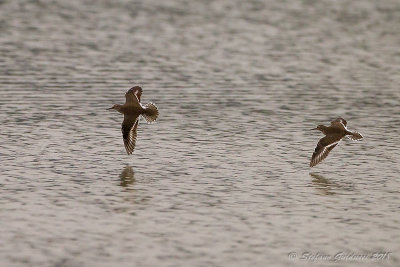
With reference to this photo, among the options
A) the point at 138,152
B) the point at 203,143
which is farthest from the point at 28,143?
the point at 203,143

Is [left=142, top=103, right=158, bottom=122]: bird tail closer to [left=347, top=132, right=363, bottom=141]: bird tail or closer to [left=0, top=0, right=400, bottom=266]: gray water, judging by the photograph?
[left=0, top=0, right=400, bottom=266]: gray water

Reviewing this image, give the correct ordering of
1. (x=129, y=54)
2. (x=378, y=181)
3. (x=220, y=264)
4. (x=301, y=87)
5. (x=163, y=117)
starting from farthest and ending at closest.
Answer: (x=129, y=54) < (x=301, y=87) < (x=163, y=117) < (x=378, y=181) < (x=220, y=264)

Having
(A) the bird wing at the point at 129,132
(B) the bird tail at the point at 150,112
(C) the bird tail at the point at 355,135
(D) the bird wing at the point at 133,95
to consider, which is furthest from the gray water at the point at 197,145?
(D) the bird wing at the point at 133,95

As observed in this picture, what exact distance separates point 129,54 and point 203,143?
7827 millimetres

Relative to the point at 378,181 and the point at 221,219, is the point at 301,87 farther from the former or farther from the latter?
the point at 221,219

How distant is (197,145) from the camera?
1483 cm

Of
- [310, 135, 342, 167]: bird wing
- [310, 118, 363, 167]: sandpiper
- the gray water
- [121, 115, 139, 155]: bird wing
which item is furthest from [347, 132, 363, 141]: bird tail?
[121, 115, 139, 155]: bird wing

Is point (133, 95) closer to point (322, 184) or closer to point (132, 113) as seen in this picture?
point (132, 113)

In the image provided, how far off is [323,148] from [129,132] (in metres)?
2.65

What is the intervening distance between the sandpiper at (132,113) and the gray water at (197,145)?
10.3 inches

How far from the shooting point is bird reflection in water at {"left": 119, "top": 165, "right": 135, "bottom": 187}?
12852mm

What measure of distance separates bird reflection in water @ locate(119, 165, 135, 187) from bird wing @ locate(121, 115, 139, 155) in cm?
51

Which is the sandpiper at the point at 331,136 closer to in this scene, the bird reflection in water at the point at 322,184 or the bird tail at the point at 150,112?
the bird reflection in water at the point at 322,184

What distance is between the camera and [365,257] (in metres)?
10.1
